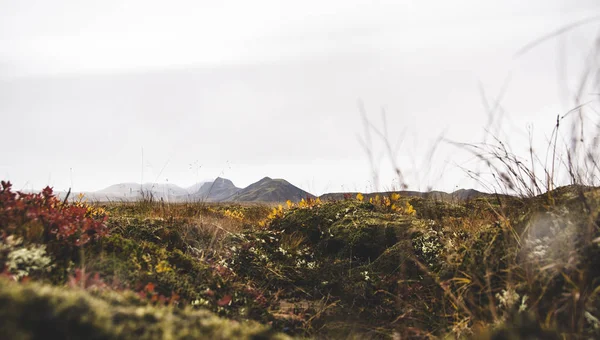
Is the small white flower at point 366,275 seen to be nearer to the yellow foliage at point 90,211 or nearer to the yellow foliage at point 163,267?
the yellow foliage at point 163,267

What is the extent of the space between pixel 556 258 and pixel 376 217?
304 cm

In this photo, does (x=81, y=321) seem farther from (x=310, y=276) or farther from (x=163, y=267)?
(x=310, y=276)

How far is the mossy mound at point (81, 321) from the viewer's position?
1.25 meters

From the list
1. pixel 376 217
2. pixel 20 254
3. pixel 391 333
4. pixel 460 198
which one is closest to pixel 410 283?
pixel 391 333

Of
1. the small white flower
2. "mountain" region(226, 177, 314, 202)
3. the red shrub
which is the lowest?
the small white flower

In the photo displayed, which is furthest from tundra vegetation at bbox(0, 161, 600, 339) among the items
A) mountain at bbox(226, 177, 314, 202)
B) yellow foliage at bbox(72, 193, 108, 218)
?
mountain at bbox(226, 177, 314, 202)

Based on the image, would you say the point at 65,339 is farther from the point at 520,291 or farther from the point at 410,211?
the point at 410,211

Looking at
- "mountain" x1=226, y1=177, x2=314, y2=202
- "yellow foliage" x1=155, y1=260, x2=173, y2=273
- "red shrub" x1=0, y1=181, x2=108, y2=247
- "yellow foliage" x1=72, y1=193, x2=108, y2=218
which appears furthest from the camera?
"mountain" x1=226, y1=177, x2=314, y2=202

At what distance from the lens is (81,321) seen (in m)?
1.31

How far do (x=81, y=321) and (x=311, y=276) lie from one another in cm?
349

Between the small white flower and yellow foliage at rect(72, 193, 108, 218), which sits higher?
yellow foliage at rect(72, 193, 108, 218)

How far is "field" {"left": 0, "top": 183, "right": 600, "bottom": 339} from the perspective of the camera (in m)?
1.52

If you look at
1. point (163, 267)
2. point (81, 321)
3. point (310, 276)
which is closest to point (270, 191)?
point (310, 276)

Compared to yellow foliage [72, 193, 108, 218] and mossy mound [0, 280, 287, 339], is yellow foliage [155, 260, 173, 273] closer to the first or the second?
mossy mound [0, 280, 287, 339]
